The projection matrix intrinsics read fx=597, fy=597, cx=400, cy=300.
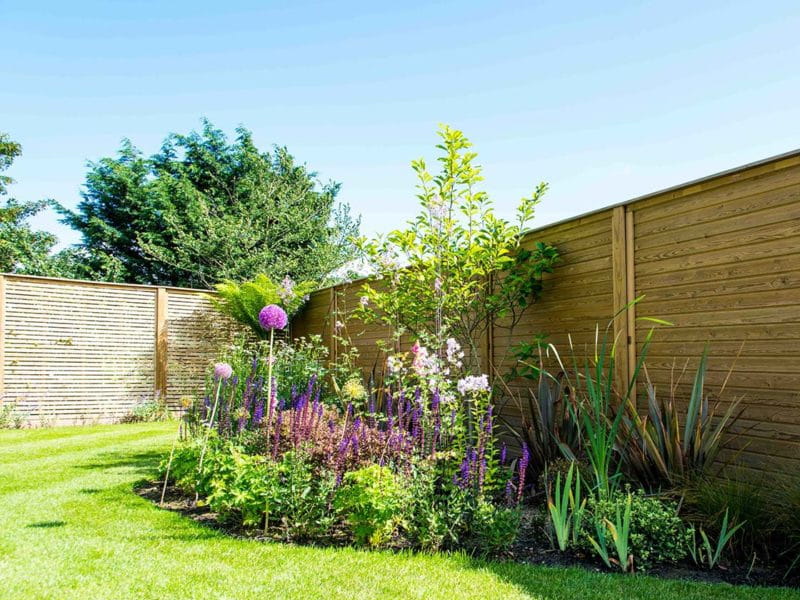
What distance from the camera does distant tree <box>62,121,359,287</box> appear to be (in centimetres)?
1419

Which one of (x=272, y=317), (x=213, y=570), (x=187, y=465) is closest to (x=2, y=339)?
(x=187, y=465)

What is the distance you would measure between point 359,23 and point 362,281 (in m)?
3.04

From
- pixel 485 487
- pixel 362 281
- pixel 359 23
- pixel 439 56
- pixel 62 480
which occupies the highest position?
pixel 359 23

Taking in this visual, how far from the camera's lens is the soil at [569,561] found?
2566mm

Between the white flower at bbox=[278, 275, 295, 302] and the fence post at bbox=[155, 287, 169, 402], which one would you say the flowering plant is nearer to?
the white flower at bbox=[278, 275, 295, 302]

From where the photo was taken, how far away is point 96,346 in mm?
8688

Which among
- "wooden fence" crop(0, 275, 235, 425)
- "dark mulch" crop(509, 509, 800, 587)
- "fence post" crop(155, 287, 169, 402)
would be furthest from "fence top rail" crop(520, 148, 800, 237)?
"fence post" crop(155, 287, 169, 402)

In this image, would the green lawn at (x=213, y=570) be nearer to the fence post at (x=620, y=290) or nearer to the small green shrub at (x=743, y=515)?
the small green shrub at (x=743, y=515)

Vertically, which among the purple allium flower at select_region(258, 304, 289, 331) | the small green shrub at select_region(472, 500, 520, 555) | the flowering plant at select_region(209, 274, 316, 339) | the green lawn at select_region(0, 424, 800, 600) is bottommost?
the green lawn at select_region(0, 424, 800, 600)

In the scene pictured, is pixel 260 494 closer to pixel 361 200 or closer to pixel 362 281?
pixel 362 281

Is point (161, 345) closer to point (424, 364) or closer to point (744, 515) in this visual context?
point (424, 364)

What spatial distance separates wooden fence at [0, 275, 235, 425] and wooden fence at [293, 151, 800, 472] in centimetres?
641

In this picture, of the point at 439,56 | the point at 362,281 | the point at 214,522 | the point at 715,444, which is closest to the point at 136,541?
the point at 214,522

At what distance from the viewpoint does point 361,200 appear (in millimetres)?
16453
